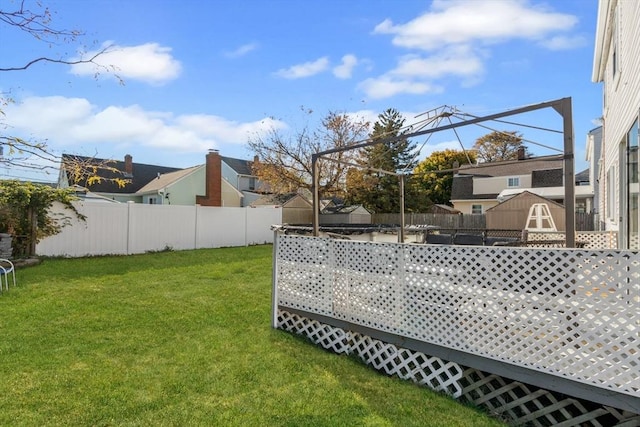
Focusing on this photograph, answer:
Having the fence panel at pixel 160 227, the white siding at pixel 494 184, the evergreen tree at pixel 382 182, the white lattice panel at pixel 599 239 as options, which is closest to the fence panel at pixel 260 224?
the fence panel at pixel 160 227

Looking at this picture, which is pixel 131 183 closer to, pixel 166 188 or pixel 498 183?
pixel 166 188

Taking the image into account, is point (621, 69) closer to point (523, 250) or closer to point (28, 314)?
point (523, 250)

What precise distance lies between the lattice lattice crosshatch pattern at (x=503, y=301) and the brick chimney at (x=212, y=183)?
14.8 meters

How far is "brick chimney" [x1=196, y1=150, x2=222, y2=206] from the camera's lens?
18.4 metres

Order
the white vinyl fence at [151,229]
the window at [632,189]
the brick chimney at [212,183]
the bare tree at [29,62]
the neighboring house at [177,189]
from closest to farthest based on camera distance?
the bare tree at [29,62]
the window at [632,189]
the white vinyl fence at [151,229]
the brick chimney at [212,183]
the neighboring house at [177,189]

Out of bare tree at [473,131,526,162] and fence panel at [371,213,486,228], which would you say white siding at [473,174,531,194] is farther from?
fence panel at [371,213,486,228]

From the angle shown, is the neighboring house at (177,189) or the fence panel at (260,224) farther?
the neighboring house at (177,189)

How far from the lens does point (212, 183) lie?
18.6 m

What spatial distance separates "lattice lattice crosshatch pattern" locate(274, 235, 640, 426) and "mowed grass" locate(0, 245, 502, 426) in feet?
1.88

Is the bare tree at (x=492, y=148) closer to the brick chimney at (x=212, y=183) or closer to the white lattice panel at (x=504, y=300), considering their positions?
the brick chimney at (x=212, y=183)

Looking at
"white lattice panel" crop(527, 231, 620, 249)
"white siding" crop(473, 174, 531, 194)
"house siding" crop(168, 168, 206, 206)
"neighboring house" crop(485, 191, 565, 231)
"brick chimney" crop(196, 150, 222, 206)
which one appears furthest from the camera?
"white siding" crop(473, 174, 531, 194)

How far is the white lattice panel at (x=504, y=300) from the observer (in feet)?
8.29

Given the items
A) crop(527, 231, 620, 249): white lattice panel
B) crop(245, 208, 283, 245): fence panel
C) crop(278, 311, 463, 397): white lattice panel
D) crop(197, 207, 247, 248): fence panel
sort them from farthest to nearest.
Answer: crop(245, 208, 283, 245): fence panel, crop(197, 207, 247, 248): fence panel, crop(527, 231, 620, 249): white lattice panel, crop(278, 311, 463, 397): white lattice panel

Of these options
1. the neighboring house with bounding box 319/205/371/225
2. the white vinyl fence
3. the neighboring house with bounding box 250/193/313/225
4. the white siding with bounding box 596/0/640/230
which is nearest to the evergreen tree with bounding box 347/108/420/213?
the neighboring house with bounding box 319/205/371/225
